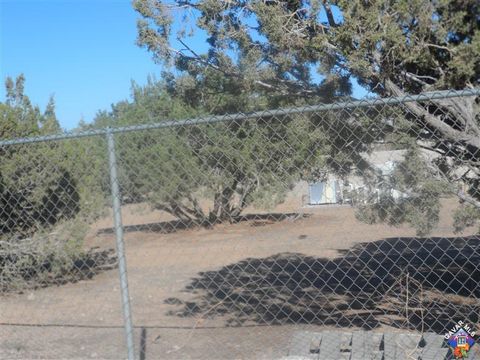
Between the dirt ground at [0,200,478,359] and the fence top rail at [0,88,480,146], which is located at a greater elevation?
the fence top rail at [0,88,480,146]

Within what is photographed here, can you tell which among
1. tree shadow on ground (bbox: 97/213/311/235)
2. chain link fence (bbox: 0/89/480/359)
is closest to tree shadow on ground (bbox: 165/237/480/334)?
chain link fence (bbox: 0/89/480/359)

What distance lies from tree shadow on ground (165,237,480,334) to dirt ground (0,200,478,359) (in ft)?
1.17

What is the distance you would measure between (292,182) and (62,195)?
358 cm

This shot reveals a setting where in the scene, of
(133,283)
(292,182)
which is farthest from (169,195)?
(292,182)

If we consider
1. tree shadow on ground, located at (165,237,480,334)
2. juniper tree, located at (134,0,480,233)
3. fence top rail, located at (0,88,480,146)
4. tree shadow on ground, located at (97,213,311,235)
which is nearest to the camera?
fence top rail, located at (0,88,480,146)

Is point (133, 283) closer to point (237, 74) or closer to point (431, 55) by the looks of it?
point (237, 74)

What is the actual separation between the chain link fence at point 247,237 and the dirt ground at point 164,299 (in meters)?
0.04

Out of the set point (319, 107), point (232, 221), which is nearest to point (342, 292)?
point (319, 107)

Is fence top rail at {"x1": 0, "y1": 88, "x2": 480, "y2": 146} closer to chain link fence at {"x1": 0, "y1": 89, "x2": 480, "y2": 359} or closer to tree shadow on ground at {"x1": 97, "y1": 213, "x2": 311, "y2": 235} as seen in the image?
chain link fence at {"x1": 0, "y1": 89, "x2": 480, "y2": 359}

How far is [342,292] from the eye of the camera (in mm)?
7730

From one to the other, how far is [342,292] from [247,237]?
6.45 metres

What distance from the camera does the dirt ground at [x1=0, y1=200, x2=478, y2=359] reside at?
5.61m

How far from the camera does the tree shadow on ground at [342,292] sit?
6316mm

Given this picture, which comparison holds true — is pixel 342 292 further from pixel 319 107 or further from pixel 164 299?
pixel 319 107
